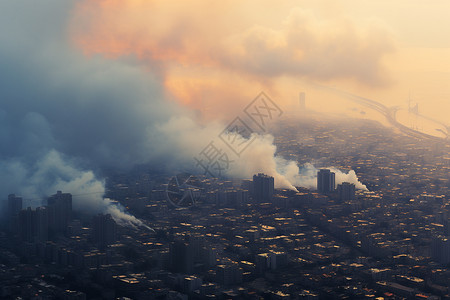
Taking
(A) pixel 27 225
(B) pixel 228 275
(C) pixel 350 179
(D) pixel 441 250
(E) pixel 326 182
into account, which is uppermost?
(C) pixel 350 179

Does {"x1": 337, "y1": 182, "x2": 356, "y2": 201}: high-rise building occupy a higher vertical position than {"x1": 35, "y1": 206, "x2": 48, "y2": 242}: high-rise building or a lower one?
higher

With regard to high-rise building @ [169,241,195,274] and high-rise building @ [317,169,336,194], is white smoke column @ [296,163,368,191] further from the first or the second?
high-rise building @ [169,241,195,274]

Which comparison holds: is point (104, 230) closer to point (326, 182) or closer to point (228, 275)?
point (228, 275)

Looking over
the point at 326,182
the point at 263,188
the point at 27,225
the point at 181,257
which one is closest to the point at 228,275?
the point at 181,257

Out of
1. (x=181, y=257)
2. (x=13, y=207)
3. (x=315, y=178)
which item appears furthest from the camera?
(x=315, y=178)

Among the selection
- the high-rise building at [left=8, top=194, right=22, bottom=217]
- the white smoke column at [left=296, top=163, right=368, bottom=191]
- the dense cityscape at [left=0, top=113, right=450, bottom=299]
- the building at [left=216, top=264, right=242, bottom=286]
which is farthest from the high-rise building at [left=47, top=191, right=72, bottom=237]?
the white smoke column at [left=296, top=163, right=368, bottom=191]

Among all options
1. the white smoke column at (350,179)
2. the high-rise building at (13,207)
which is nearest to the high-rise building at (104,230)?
the high-rise building at (13,207)

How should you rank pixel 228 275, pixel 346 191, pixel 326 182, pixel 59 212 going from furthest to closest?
pixel 326 182, pixel 346 191, pixel 59 212, pixel 228 275

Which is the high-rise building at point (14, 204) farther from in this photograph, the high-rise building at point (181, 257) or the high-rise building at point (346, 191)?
the high-rise building at point (346, 191)
